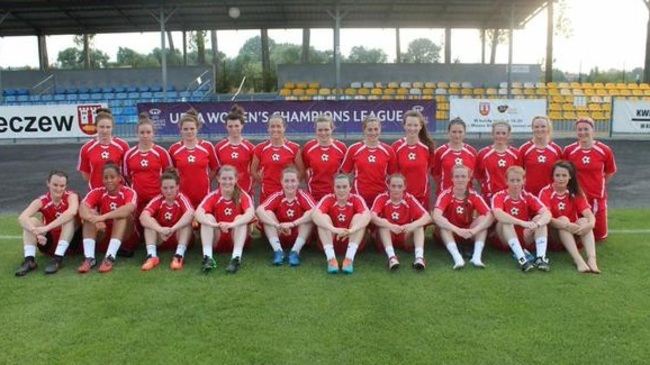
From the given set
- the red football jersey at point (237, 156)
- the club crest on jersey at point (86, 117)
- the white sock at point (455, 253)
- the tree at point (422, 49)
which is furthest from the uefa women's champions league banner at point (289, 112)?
the tree at point (422, 49)

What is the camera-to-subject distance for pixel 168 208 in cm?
617

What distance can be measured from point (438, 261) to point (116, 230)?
11.1 feet

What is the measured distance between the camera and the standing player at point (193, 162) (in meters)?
6.61

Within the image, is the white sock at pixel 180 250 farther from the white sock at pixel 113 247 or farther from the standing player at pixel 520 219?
the standing player at pixel 520 219

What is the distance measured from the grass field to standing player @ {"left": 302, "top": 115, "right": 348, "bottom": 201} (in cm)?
93

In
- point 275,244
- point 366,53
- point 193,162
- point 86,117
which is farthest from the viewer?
point 366,53

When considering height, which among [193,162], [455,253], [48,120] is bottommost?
[455,253]

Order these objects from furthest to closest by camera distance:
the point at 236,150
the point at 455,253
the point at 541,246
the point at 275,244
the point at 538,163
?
the point at 236,150
the point at 538,163
the point at 275,244
the point at 455,253
the point at 541,246

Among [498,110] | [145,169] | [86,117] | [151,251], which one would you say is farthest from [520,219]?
[86,117]

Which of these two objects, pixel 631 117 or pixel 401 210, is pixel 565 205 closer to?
pixel 401 210

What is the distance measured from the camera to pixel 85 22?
26641 mm

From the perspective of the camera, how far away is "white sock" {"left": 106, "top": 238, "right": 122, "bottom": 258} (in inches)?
233

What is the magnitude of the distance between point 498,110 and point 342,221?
46.0 ft

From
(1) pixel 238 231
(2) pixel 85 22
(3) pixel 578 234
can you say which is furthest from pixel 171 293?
(2) pixel 85 22
